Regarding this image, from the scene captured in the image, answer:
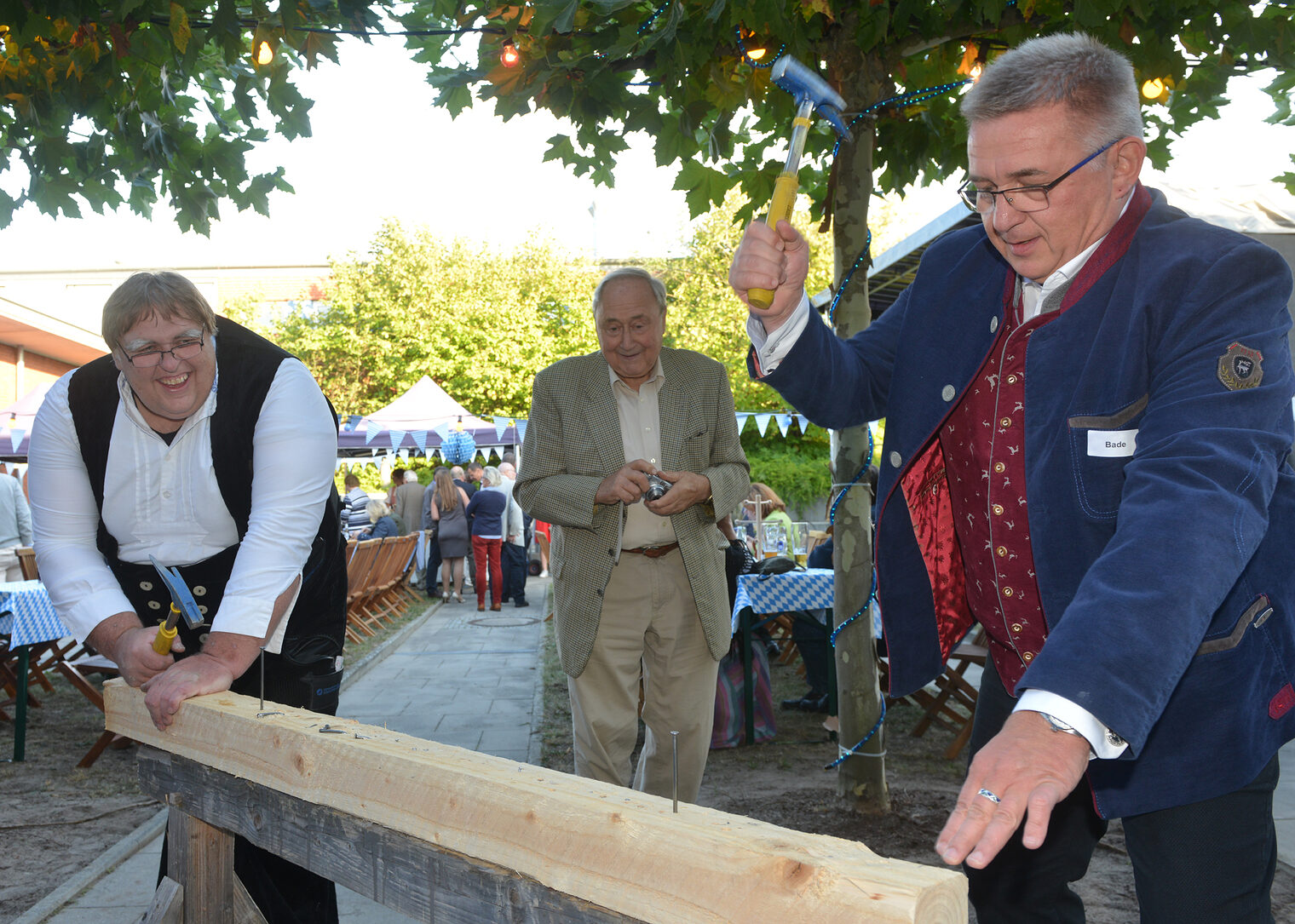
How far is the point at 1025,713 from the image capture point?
106cm

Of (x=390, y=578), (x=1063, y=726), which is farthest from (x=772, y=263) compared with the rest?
(x=390, y=578)

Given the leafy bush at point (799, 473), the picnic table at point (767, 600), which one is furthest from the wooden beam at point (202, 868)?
the leafy bush at point (799, 473)

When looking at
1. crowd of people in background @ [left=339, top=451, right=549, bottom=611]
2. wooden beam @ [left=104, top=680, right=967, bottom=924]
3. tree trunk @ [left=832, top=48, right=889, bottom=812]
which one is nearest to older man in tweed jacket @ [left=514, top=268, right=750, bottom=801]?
tree trunk @ [left=832, top=48, right=889, bottom=812]

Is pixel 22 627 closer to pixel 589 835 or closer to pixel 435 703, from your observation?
pixel 435 703

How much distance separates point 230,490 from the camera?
2498 mm

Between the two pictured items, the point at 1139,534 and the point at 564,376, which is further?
the point at 564,376

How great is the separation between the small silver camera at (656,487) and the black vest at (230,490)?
3.73 ft

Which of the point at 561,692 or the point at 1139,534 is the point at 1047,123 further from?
the point at 561,692

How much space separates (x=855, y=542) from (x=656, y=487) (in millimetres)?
1482

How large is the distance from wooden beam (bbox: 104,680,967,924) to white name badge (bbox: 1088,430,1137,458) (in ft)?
2.44

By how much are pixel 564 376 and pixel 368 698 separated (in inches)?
196

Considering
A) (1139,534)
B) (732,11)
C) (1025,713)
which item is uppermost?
(732,11)

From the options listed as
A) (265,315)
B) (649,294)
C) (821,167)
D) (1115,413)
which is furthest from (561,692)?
(265,315)

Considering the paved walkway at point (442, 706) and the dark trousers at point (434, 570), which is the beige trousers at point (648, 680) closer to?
the paved walkway at point (442, 706)
